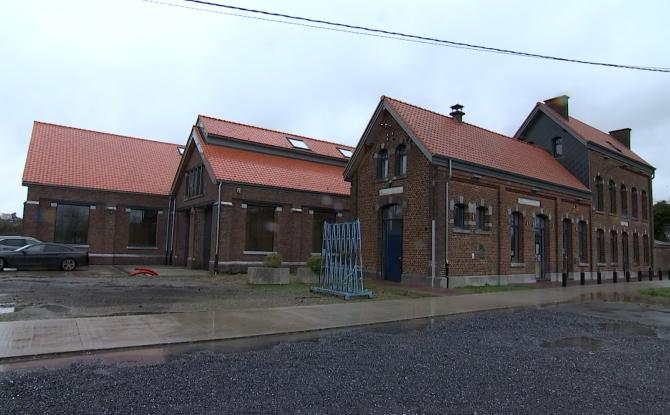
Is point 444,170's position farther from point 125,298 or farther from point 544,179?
point 125,298

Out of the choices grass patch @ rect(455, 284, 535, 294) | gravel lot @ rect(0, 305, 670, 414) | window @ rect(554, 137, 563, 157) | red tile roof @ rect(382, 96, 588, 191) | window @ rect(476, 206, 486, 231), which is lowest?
gravel lot @ rect(0, 305, 670, 414)

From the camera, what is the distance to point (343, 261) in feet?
50.2

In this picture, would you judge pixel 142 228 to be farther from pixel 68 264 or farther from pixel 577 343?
pixel 577 343

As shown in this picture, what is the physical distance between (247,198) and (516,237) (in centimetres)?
1313

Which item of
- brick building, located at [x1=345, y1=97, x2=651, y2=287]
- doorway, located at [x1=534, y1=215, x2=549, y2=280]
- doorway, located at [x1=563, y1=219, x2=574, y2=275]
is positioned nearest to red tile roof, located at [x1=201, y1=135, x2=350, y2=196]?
brick building, located at [x1=345, y1=97, x2=651, y2=287]

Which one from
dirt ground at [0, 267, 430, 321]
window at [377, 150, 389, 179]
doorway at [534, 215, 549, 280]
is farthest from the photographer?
doorway at [534, 215, 549, 280]

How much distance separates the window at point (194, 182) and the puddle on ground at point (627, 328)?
2039 centimetres

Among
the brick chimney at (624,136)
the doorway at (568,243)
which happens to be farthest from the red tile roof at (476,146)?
the brick chimney at (624,136)

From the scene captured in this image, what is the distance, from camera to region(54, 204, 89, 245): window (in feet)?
85.3

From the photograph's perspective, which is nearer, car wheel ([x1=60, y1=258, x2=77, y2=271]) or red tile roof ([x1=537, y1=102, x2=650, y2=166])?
car wheel ([x1=60, y1=258, x2=77, y2=271])

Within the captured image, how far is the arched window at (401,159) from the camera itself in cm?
2008

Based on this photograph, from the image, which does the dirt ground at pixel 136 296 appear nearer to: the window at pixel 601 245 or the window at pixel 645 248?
the window at pixel 601 245

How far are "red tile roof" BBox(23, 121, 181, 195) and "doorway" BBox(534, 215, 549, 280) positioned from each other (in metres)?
21.3

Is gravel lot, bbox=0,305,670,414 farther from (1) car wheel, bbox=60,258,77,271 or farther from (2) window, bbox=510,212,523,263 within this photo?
(1) car wheel, bbox=60,258,77,271
